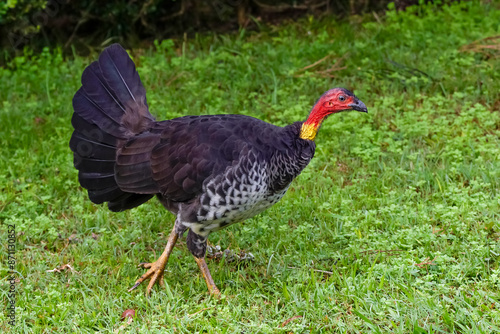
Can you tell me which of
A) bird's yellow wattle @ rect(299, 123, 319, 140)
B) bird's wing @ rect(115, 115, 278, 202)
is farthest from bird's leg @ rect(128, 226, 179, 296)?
bird's yellow wattle @ rect(299, 123, 319, 140)

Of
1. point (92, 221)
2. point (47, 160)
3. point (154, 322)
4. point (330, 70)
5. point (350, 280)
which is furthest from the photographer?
point (330, 70)

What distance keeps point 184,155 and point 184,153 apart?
1 centimetres

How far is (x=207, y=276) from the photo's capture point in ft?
14.5

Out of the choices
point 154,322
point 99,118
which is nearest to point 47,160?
point 99,118

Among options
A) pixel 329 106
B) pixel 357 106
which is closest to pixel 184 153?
pixel 329 106

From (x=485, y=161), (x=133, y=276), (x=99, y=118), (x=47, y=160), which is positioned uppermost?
(x=99, y=118)

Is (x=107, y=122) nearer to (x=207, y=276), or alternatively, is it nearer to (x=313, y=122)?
(x=207, y=276)

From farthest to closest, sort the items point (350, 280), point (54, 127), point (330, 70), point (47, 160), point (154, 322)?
1. point (330, 70)
2. point (54, 127)
3. point (47, 160)
4. point (350, 280)
5. point (154, 322)

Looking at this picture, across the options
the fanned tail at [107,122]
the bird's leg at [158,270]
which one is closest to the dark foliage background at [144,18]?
the fanned tail at [107,122]

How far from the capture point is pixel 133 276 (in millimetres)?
4688

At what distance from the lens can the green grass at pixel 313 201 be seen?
4.05 m

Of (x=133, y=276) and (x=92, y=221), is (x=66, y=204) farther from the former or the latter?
(x=133, y=276)

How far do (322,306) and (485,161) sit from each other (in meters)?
2.49

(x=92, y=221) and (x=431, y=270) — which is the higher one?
(x=92, y=221)
